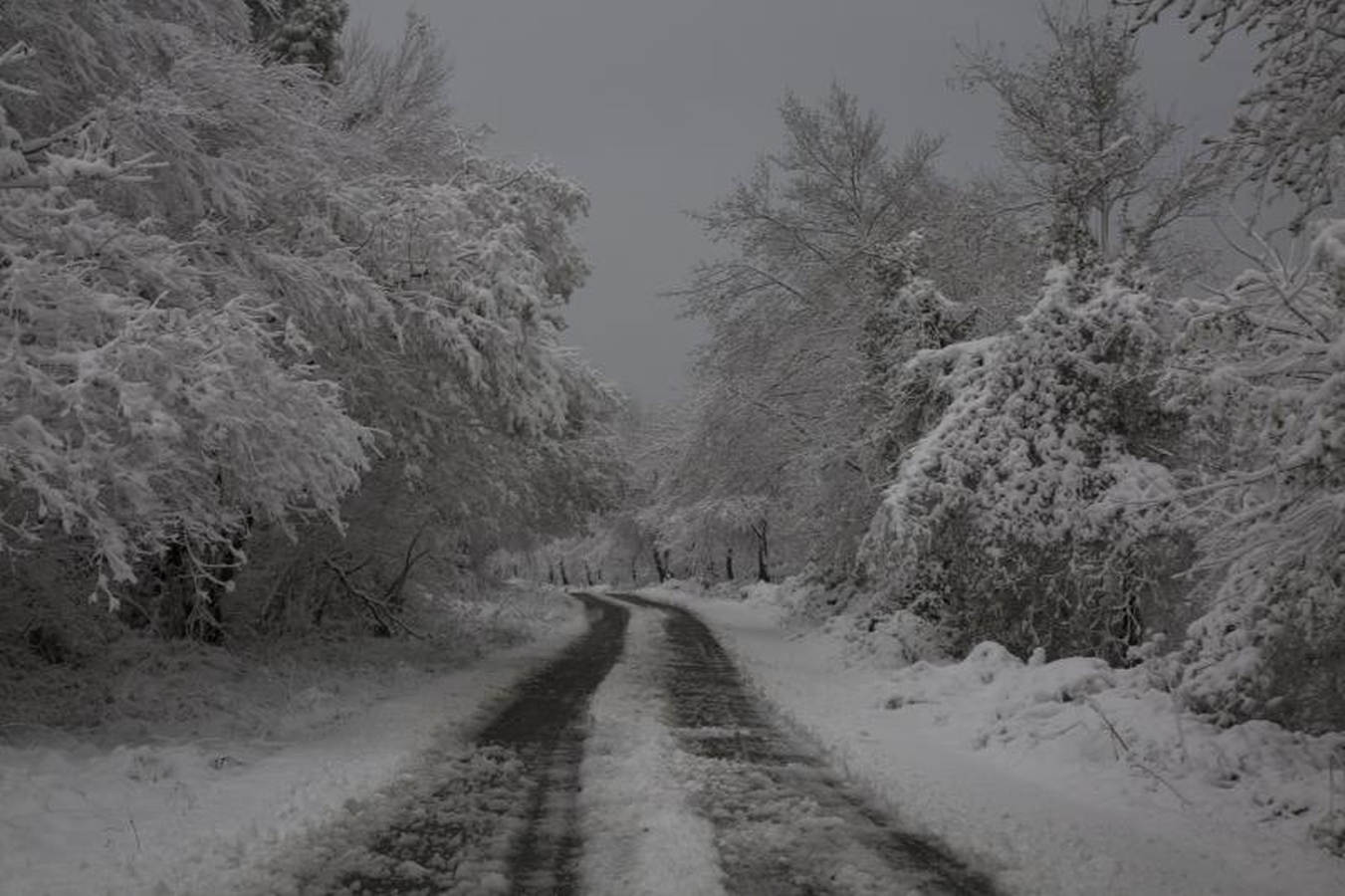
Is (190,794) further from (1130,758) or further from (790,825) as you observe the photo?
(1130,758)

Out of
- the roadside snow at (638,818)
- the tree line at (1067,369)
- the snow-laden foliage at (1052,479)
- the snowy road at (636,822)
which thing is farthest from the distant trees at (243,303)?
the tree line at (1067,369)

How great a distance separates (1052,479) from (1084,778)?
19.5ft

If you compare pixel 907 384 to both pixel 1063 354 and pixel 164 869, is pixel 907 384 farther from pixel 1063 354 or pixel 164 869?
pixel 164 869

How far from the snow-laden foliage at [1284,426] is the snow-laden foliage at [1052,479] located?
209 inches

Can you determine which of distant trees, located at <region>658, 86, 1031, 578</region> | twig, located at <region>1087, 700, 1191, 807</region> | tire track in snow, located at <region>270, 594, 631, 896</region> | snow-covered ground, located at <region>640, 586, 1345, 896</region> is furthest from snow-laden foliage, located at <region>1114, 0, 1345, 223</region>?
distant trees, located at <region>658, 86, 1031, 578</region>

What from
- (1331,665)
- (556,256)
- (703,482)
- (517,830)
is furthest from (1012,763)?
(703,482)

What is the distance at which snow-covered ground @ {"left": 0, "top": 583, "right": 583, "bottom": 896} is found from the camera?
552 cm

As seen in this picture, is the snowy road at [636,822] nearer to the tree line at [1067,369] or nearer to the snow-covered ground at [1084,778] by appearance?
the snow-covered ground at [1084,778]

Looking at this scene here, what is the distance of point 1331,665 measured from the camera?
7.50 metres

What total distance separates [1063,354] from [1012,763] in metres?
6.69

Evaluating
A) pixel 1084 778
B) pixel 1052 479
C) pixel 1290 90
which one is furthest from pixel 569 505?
pixel 1290 90

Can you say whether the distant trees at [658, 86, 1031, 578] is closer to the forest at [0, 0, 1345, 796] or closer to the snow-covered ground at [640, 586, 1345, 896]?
the forest at [0, 0, 1345, 796]

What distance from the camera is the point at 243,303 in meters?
9.58

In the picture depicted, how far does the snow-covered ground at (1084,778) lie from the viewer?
5.82m
